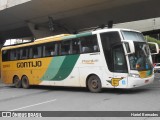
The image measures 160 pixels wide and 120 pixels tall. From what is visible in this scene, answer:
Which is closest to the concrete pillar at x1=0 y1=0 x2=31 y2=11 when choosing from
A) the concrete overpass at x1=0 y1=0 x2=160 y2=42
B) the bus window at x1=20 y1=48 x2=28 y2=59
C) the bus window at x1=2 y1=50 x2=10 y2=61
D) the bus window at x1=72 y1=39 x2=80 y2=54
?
the concrete overpass at x1=0 y1=0 x2=160 y2=42

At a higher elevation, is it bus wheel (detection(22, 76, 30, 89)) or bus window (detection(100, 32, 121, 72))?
bus window (detection(100, 32, 121, 72))

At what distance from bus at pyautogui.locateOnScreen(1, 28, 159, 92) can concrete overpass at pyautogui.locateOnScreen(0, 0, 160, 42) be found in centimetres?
756

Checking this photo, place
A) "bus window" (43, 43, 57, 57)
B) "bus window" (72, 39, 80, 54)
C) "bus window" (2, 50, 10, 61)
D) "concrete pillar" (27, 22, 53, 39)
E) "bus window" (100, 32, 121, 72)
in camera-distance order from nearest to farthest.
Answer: "bus window" (100, 32, 121, 72) < "bus window" (72, 39, 80, 54) < "bus window" (43, 43, 57, 57) < "bus window" (2, 50, 10, 61) < "concrete pillar" (27, 22, 53, 39)

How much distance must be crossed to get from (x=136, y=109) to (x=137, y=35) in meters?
6.41

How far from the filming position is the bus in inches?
562

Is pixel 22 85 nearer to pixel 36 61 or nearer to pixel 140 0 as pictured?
pixel 36 61

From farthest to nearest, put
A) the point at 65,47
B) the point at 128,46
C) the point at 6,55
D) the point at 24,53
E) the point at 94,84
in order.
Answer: the point at 6,55 → the point at 24,53 → the point at 65,47 → the point at 94,84 → the point at 128,46

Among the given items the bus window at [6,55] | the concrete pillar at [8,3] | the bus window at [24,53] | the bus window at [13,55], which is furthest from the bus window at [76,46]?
the concrete pillar at [8,3]

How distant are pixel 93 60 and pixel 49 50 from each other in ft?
12.0

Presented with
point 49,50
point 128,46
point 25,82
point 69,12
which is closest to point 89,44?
point 128,46

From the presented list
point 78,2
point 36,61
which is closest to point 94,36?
point 36,61

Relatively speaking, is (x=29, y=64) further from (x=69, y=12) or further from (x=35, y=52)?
(x=69, y=12)

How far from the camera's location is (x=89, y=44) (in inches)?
613

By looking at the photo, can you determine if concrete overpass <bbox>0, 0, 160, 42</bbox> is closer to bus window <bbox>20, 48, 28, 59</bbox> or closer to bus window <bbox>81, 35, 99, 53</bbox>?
bus window <bbox>20, 48, 28, 59</bbox>
